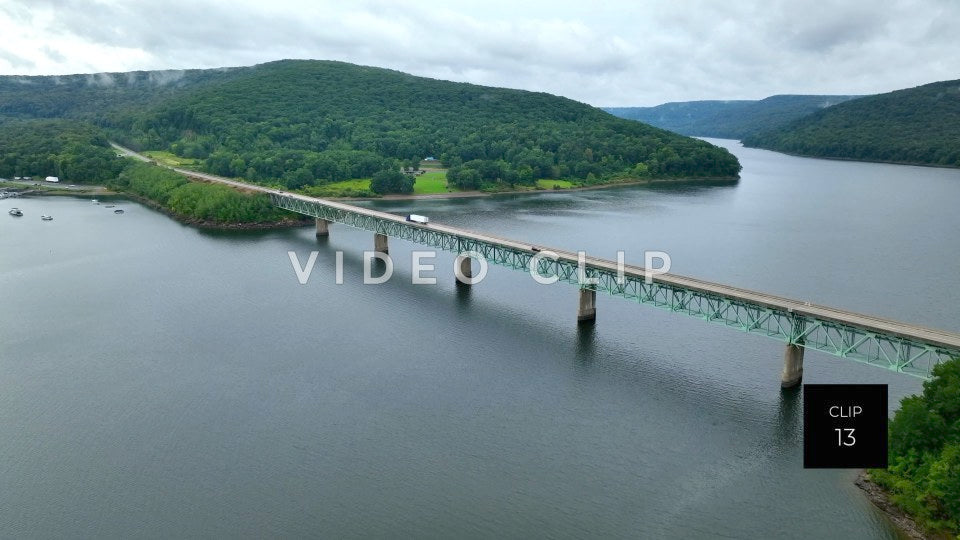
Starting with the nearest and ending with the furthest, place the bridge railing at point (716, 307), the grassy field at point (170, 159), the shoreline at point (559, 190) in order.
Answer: the bridge railing at point (716, 307) → the shoreline at point (559, 190) → the grassy field at point (170, 159)

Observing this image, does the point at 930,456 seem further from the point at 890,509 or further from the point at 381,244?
the point at 381,244

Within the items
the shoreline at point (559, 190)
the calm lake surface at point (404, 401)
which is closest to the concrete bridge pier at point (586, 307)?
the calm lake surface at point (404, 401)

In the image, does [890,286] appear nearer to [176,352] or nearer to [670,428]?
[670,428]

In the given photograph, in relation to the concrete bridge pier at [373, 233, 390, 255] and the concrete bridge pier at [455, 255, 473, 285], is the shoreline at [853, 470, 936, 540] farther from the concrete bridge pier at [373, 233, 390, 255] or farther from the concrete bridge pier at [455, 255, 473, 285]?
the concrete bridge pier at [373, 233, 390, 255]

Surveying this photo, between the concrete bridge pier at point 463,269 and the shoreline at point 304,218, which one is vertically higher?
the shoreline at point 304,218

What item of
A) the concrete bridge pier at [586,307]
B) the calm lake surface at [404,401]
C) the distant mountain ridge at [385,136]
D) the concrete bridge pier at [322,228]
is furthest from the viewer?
the distant mountain ridge at [385,136]

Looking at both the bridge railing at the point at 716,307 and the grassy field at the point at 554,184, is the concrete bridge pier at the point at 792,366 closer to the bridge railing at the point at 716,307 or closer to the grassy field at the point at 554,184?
the bridge railing at the point at 716,307
